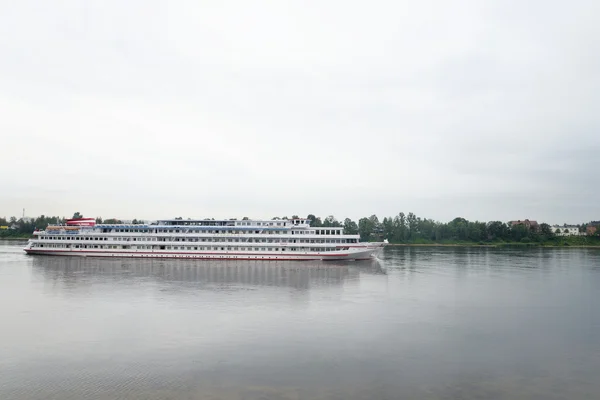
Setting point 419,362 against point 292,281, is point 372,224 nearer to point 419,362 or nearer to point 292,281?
point 292,281

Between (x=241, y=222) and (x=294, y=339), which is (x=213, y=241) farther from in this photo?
(x=294, y=339)

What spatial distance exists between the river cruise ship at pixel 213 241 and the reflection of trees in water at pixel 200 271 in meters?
2.71

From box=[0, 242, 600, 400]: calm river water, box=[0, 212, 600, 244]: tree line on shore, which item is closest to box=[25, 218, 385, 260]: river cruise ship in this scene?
box=[0, 242, 600, 400]: calm river water

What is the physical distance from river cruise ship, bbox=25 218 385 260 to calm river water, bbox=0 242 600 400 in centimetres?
2594

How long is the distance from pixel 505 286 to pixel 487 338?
1101 inches

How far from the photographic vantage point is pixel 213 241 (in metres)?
86.6

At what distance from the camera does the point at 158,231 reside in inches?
3452

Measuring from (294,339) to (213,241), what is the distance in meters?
59.6

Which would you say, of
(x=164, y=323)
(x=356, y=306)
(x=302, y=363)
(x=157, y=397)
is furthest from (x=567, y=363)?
(x=164, y=323)

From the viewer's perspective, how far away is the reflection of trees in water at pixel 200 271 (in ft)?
188

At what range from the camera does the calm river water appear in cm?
2155

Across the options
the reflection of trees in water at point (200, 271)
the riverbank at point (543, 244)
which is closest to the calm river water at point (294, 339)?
the reflection of trees in water at point (200, 271)

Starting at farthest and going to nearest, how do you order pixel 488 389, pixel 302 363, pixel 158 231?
pixel 158 231 → pixel 302 363 → pixel 488 389

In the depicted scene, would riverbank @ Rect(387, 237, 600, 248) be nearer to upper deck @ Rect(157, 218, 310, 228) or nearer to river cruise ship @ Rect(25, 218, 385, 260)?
river cruise ship @ Rect(25, 218, 385, 260)
